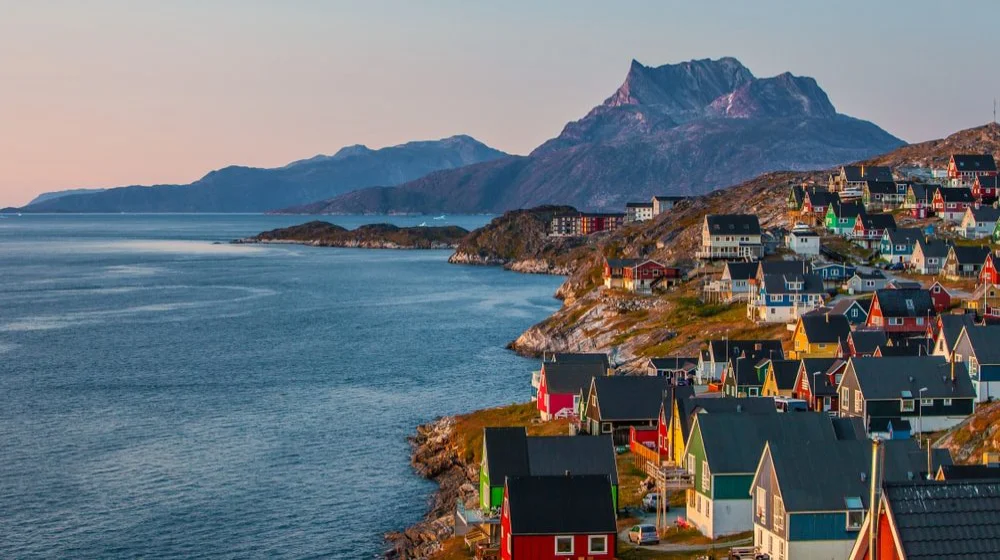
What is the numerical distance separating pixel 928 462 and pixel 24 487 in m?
45.7

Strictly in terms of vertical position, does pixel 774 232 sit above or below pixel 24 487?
above

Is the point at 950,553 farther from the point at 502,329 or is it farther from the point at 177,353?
the point at 502,329

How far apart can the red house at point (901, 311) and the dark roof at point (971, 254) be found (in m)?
21.7

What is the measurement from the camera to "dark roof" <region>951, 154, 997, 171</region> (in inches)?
6053

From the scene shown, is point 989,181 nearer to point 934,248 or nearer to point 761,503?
point 934,248

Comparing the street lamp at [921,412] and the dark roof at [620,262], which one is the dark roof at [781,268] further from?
the street lamp at [921,412]

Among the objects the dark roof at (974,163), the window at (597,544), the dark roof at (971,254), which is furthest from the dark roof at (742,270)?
the window at (597,544)

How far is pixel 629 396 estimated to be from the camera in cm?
6397

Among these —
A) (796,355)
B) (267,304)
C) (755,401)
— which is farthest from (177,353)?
(755,401)

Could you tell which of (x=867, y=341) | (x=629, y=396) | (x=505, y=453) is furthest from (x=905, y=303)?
(x=505, y=453)

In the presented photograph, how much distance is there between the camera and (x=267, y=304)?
541ft

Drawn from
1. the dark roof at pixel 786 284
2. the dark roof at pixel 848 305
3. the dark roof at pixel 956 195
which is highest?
the dark roof at pixel 956 195

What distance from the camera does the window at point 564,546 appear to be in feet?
138

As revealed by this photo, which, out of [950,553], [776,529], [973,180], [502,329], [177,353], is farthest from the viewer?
[973,180]
